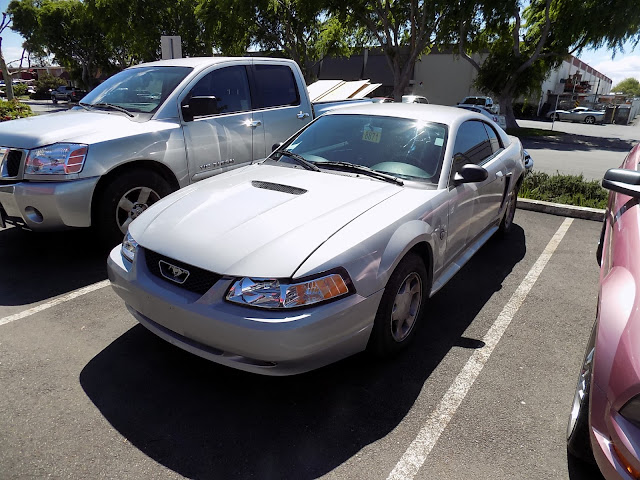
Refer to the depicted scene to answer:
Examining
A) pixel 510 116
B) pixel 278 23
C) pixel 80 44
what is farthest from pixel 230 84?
pixel 80 44

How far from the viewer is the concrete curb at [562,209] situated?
6.41 m

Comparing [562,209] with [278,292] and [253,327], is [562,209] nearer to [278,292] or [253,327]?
[278,292]

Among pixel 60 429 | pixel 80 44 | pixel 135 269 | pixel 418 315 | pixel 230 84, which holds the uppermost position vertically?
pixel 80 44

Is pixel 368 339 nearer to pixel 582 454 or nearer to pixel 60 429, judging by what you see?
pixel 582 454

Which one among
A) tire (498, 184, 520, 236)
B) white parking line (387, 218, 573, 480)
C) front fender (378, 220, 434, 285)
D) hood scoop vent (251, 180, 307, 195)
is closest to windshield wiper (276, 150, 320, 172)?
hood scoop vent (251, 180, 307, 195)

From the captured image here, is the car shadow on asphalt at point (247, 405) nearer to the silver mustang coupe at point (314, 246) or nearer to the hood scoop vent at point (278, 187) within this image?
the silver mustang coupe at point (314, 246)

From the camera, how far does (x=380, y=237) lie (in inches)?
106

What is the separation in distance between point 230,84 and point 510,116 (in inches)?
919

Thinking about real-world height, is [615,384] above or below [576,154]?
above

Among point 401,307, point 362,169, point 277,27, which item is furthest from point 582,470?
point 277,27

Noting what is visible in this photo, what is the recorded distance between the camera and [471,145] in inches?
159

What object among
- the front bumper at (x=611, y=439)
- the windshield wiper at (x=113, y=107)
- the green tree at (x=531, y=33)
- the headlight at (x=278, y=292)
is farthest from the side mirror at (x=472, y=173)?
the green tree at (x=531, y=33)

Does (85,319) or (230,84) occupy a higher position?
(230,84)

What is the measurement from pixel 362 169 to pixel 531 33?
26.3 m
